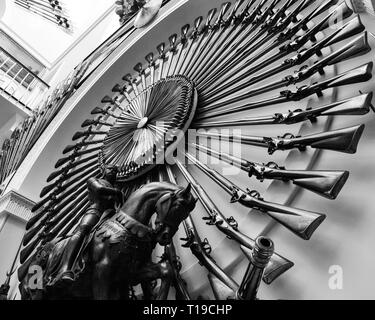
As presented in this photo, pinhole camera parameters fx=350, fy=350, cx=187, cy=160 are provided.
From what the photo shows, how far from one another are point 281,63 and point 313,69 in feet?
0.67

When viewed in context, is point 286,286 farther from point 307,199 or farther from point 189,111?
point 189,111

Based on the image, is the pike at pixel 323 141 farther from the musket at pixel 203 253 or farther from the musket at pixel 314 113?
the musket at pixel 203 253

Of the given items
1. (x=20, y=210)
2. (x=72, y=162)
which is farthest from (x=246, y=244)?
(x=20, y=210)

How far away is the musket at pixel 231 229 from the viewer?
75 cm

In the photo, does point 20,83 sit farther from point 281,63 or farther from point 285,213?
point 285,213

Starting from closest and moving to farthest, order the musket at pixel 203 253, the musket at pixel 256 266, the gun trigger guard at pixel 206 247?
the musket at pixel 256 266, the musket at pixel 203 253, the gun trigger guard at pixel 206 247

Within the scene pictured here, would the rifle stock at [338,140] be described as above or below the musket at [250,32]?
below

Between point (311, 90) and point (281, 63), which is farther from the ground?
point (281, 63)

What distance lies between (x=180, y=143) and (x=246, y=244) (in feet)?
1.99

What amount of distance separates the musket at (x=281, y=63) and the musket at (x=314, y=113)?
0.50ft

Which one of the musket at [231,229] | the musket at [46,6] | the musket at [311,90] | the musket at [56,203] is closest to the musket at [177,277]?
the musket at [231,229]

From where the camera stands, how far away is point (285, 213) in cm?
81

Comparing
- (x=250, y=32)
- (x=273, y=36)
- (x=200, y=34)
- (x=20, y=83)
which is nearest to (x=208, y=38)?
(x=200, y=34)

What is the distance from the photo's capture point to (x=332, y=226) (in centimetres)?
81
